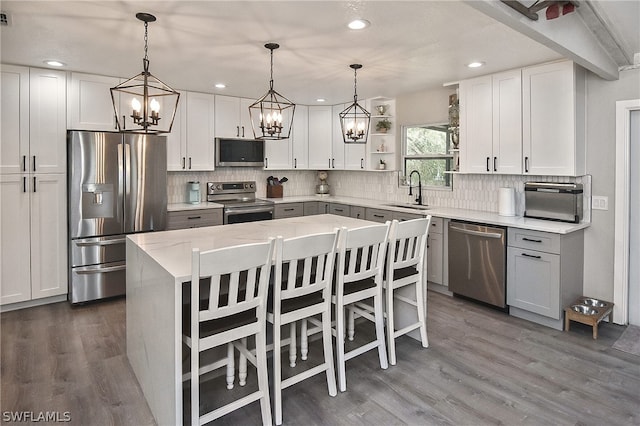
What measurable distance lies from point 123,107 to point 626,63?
4840 millimetres

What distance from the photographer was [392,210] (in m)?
4.89

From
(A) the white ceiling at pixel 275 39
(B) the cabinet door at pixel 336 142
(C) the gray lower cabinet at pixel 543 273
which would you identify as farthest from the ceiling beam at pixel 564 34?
(B) the cabinet door at pixel 336 142

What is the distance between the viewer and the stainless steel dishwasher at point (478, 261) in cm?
379

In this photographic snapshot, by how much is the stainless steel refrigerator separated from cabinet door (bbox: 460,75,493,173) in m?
3.36

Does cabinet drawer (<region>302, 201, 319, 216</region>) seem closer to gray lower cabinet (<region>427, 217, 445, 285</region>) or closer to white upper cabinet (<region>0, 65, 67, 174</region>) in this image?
gray lower cabinet (<region>427, 217, 445, 285</region>)

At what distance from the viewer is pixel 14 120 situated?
380cm

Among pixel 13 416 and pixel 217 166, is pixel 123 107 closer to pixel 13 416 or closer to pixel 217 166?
pixel 217 166

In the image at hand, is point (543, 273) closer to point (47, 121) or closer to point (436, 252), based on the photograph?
point (436, 252)

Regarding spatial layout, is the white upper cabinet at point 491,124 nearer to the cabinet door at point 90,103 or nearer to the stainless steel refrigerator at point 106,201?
the stainless steel refrigerator at point 106,201

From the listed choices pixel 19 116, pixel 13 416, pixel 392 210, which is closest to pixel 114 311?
pixel 13 416

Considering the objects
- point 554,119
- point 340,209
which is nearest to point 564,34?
point 554,119

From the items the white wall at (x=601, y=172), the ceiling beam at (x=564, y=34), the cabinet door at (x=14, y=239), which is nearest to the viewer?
the ceiling beam at (x=564, y=34)

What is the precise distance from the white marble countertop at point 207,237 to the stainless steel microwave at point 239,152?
86.9 inches

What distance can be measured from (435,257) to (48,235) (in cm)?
406
